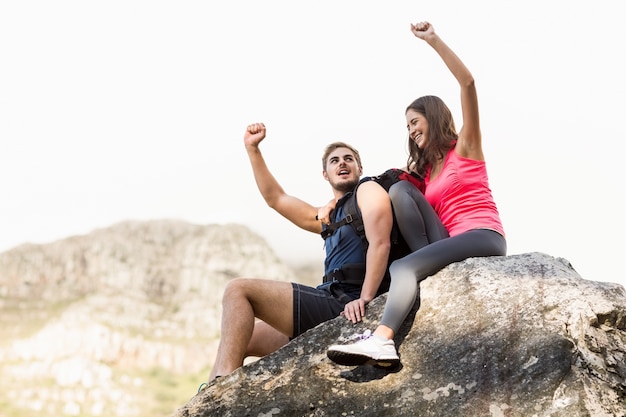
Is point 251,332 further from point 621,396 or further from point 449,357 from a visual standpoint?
point 621,396

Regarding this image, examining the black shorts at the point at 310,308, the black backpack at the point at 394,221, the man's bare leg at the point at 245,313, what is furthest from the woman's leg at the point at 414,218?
the man's bare leg at the point at 245,313

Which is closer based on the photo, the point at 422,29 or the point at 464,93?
the point at 464,93

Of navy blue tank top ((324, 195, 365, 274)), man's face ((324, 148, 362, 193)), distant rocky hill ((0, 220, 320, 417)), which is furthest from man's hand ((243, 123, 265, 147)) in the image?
distant rocky hill ((0, 220, 320, 417))

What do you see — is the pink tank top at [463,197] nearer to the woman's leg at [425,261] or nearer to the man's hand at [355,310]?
the woman's leg at [425,261]

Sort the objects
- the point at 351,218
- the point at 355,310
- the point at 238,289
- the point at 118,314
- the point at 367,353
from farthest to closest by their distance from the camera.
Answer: the point at 118,314 → the point at 351,218 → the point at 238,289 → the point at 355,310 → the point at 367,353

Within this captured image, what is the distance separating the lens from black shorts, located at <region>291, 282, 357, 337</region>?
5.61m

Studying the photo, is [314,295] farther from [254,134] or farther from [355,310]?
[254,134]

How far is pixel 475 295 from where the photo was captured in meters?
5.06

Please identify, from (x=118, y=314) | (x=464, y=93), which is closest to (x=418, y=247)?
(x=464, y=93)

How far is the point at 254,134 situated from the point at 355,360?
278cm

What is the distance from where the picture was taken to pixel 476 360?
459cm

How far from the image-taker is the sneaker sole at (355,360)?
4582 millimetres

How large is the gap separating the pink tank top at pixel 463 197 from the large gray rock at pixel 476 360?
1.33 ft

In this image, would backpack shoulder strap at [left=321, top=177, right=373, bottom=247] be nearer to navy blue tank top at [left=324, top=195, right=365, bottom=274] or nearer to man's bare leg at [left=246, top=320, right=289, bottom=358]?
navy blue tank top at [left=324, top=195, right=365, bottom=274]
